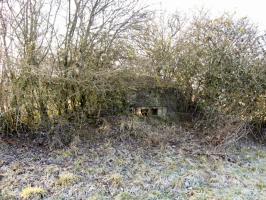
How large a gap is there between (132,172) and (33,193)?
5.55 feet

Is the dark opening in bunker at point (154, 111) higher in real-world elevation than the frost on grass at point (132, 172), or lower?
higher

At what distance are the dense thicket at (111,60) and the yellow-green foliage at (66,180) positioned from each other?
216 cm

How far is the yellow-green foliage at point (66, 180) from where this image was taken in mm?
4957

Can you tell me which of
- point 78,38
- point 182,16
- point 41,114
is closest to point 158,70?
point 182,16

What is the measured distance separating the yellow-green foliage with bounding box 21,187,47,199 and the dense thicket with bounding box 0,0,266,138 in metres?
2.46

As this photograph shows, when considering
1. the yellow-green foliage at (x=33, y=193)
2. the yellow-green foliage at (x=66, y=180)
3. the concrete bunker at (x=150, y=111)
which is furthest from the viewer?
the concrete bunker at (x=150, y=111)

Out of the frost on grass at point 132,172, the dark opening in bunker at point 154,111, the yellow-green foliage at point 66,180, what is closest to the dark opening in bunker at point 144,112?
the dark opening in bunker at point 154,111

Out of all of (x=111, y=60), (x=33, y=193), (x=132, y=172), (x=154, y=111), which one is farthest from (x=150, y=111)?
(x=33, y=193)

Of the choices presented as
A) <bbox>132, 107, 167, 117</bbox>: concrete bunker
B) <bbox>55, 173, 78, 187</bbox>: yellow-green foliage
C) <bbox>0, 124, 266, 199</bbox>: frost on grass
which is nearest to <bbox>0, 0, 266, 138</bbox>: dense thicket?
<bbox>132, 107, 167, 117</bbox>: concrete bunker

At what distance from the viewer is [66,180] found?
5.01 metres

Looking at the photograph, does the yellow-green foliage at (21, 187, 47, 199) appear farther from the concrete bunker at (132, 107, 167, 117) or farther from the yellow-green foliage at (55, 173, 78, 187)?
the concrete bunker at (132, 107, 167, 117)

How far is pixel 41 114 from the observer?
699 cm

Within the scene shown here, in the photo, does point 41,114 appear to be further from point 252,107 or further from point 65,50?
point 252,107

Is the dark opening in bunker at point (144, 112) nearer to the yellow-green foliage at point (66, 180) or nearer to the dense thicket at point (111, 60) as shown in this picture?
the dense thicket at point (111, 60)
